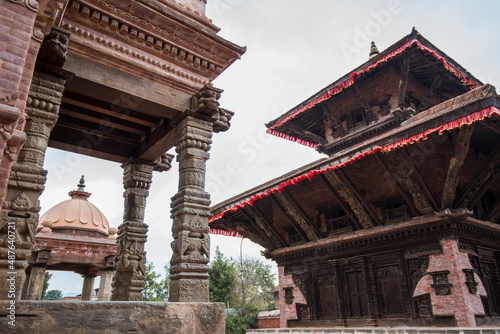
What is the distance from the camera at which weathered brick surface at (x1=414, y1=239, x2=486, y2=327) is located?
7.93m

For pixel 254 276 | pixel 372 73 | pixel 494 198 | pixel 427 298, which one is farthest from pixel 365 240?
pixel 254 276

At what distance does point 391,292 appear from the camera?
9664 millimetres

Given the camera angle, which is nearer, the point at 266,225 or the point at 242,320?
the point at 266,225

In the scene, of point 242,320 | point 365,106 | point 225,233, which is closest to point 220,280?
point 242,320

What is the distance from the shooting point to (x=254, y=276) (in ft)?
143

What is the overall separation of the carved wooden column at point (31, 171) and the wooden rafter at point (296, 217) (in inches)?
319

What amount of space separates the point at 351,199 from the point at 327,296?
136 inches

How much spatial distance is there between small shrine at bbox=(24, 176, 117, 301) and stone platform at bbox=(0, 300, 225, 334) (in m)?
7.12

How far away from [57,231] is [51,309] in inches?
351

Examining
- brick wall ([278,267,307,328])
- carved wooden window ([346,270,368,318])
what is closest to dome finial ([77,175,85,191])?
brick wall ([278,267,307,328])

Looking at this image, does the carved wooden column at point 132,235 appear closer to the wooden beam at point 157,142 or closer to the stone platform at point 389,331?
the wooden beam at point 157,142

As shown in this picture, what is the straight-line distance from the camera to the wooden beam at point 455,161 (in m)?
7.73

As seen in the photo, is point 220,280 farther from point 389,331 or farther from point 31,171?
point 31,171

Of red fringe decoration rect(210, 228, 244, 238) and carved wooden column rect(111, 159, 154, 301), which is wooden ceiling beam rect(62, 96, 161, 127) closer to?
carved wooden column rect(111, 159, 154, 301)
